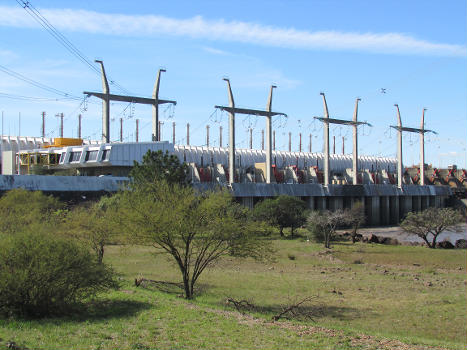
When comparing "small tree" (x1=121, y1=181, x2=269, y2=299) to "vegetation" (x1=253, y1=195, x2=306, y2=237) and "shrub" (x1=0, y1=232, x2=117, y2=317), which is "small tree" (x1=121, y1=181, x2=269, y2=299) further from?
"vegetation" (x1=253, y1=195, x2=306, y2=237)

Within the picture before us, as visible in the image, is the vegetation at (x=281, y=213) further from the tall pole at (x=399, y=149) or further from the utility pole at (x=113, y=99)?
the tall pole at (x=399, y=149)

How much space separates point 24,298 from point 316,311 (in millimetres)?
11848

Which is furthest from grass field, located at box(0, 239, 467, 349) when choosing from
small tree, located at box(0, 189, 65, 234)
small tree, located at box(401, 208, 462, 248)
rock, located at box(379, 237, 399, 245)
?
rock, located at box(379, 237, 399, 245)

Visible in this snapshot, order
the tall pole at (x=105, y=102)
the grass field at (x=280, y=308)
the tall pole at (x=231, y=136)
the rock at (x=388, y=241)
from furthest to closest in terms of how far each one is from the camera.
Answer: the tall pole at (x=231, y=136) → the tall pole at (x=105, y=102) → the rock at (x=388, y=241) → the grass field at (x=280, y=308)

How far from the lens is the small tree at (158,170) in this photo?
1742 inches

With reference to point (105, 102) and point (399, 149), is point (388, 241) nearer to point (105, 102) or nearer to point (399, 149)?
point (105, 102)

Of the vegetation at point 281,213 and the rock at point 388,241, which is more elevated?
the vegetation at point 281,213

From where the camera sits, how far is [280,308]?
69.8 feet

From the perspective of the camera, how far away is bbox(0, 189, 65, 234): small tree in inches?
1061

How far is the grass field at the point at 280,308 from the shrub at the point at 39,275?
70cm

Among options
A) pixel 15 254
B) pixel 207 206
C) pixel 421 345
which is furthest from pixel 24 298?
A: pixel 421 345

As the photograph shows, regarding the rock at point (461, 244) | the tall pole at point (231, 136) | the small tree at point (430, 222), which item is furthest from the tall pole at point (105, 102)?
the rock at point (461, 244)

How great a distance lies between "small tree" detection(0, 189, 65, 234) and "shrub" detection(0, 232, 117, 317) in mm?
9350

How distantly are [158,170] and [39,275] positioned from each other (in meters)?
31.0
